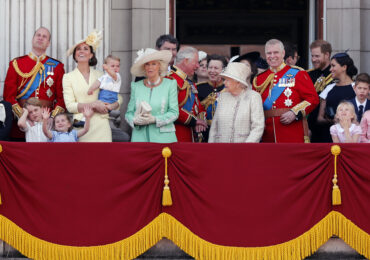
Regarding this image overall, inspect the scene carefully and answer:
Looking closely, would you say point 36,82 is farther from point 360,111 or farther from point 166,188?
point 360,111

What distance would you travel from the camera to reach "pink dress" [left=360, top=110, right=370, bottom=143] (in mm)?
9914

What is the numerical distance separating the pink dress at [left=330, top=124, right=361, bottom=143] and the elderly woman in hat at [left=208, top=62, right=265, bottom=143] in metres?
0.75

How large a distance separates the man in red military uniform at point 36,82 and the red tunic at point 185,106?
1.42 meters

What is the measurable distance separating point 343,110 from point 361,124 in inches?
11.8

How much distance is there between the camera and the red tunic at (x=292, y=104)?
34.2 ft

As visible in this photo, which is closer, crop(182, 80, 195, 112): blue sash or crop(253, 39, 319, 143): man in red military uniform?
crop(253, 39, 319, 143): man in red military uniform

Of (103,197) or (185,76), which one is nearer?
(103,197)

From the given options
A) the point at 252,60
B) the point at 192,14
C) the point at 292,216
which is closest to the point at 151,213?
the point at 292,216

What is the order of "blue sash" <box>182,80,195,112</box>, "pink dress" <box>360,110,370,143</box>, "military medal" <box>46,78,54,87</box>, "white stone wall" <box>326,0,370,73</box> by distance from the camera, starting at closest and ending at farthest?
"pink dress" <box>360,110,370,143</box>, "blue sash" <box>182,80,195,112</box>, "military medal" <box>46,78,54,87</box>, "white stone wall" <box>326,0,370,73</box>

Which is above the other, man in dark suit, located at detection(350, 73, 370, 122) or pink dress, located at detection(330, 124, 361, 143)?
man in dark suit, located at detection(350, 73, 370, 122)

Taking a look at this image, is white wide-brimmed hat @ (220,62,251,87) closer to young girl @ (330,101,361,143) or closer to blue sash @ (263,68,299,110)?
blue sash @ (263,68,299,110)

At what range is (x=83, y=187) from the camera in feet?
30.5

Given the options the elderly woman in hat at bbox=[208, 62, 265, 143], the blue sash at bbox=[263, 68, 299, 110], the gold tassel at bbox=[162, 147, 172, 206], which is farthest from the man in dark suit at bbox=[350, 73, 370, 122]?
the gold tassel at bbox=[162, 147, 172, 206]

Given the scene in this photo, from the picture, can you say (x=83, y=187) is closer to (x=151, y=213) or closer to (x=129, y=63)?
(x=151, y=213)
